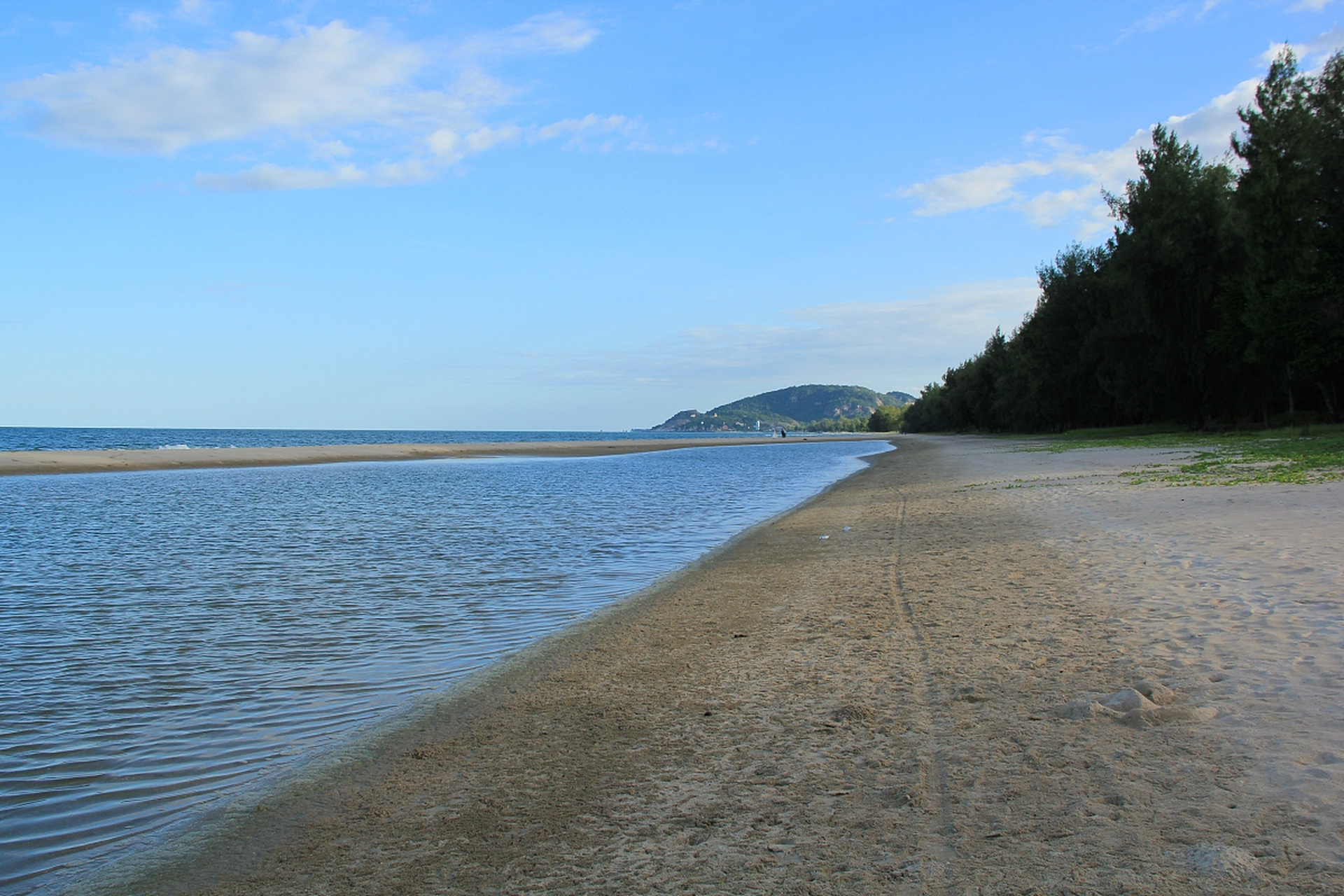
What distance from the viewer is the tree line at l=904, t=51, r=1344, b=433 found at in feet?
120

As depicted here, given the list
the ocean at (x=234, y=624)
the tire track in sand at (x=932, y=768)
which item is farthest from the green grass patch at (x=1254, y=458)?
the tire track in sand at (x=932, y=768)

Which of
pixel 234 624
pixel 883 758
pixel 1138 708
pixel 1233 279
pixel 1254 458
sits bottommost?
pixel 234 624

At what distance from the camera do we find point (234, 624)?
9.30m

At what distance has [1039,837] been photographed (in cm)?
358

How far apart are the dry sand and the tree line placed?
119ft

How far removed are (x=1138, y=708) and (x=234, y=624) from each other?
28.8ft

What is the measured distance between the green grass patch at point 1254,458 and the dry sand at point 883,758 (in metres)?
10.2

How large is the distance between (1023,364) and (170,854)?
80348 mm

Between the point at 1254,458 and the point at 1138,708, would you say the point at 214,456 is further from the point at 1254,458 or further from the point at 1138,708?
the point at 1138,708

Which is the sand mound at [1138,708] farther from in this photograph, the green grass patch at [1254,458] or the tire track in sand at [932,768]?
the green grass patch at [1254,458]

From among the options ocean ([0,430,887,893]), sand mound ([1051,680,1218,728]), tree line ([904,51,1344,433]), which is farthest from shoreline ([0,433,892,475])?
sand mound ([1051,680,1218,728])

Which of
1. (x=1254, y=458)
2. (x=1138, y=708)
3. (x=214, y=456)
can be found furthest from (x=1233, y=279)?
(x=214, y=456)

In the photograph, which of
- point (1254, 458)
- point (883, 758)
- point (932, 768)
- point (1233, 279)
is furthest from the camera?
point (1233, 279)

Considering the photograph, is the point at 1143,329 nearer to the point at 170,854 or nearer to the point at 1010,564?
the point at 1010,564
